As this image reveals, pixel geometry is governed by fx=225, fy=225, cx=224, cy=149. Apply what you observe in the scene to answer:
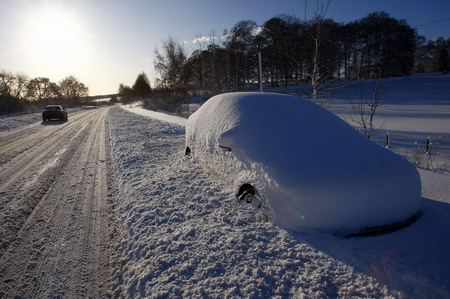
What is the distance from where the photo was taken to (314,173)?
245 centimetres

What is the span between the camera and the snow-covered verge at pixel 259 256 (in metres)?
1.90

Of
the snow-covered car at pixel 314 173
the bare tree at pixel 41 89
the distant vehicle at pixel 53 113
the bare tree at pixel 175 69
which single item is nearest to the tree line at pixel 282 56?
the bare tree at pixel 175 69

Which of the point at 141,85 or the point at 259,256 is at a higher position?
the point at 141,85

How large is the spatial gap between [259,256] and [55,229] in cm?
272

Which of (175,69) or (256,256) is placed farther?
(175,69)

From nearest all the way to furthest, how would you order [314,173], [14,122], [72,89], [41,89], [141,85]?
[314,173], [14,122], [141,85], [41,89], [72,89]

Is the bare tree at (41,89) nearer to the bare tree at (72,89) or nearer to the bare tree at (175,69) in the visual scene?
the bare tree at (72,89)

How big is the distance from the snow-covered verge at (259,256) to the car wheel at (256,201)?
9cm

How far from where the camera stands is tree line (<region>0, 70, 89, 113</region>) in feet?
118

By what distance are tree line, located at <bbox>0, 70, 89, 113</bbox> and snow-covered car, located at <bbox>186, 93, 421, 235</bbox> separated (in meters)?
45.8

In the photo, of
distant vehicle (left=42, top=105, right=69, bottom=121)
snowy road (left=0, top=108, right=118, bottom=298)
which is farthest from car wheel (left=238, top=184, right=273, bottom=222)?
distant vehicle (left=42, top=105, right=69, bottom=121)

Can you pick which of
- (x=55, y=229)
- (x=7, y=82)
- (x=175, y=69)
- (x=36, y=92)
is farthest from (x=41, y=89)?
(x=55, y=229)

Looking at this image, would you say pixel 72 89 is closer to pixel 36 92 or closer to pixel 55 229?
pixel 36 92

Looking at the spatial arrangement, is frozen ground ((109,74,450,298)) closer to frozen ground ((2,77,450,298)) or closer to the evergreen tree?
frozen ground ((2,77,450,298))
